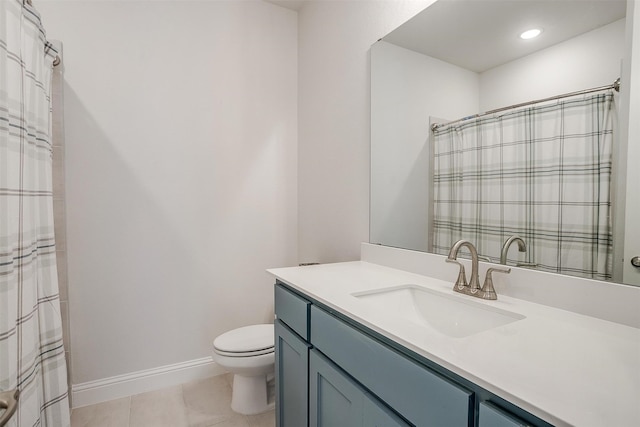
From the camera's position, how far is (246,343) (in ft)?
5.87

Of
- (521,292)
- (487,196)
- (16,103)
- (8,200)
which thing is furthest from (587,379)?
(16,103)

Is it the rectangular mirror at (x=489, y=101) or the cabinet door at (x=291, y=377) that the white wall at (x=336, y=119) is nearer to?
the rectangular mirror at (x=489, y=101)

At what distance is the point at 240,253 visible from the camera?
2.30 meters

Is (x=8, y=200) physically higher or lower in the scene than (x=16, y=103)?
lower

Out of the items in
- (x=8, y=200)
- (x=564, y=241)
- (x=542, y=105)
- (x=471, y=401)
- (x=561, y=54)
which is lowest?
(x=471, y=401)

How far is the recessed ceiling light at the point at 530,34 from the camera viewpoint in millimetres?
1029

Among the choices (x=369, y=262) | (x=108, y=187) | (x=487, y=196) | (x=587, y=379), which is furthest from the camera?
(x=108, y=187)

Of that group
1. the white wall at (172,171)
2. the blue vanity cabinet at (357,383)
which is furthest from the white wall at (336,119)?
the blue vanity cabinet at (357,383)

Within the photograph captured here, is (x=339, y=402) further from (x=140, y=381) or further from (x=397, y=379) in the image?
(x=140, y=381)

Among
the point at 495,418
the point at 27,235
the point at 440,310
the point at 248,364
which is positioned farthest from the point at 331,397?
the point at 27,235

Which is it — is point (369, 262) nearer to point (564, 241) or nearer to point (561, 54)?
point (564, 241)

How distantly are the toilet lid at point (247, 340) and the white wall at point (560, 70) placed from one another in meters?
1.62

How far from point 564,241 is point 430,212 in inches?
21.0

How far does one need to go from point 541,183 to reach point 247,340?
1.65 metres
